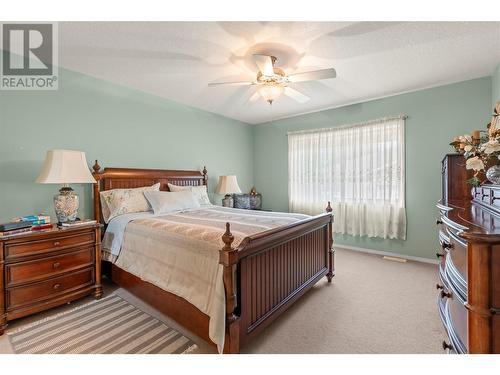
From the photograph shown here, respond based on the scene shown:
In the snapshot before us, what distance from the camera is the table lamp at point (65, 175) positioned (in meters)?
2.26

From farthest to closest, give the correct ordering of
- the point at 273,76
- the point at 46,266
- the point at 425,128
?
the point at 425,128 → the point at 273,76 → the point at 46,266

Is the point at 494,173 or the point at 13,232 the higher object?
the point at 494,173

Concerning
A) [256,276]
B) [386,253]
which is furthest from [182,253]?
[386,253]

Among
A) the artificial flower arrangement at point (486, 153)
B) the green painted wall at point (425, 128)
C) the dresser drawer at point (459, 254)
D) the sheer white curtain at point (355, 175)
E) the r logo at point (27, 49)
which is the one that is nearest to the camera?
the dresser drawer at point (459, 254)

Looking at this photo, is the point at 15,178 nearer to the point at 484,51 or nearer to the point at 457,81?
the point at 484,51

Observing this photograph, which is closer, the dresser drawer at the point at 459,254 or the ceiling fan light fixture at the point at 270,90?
the dresser drawer at the point at 459,254

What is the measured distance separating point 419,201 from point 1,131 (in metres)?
5.29

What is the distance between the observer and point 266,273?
1.94 meters

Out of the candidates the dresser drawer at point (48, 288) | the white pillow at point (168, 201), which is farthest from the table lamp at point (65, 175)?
the white pillow at point (168, 201)

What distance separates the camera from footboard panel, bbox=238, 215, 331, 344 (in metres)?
1.71

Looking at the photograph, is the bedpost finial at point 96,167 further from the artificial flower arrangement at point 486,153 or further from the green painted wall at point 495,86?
the green painted wall at point 495,86

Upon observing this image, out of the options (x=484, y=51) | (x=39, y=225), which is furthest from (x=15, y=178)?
(x=484, y=51)

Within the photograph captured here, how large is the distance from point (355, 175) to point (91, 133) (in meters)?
4.04

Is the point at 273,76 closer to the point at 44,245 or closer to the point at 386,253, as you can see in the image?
the point at 44,245
